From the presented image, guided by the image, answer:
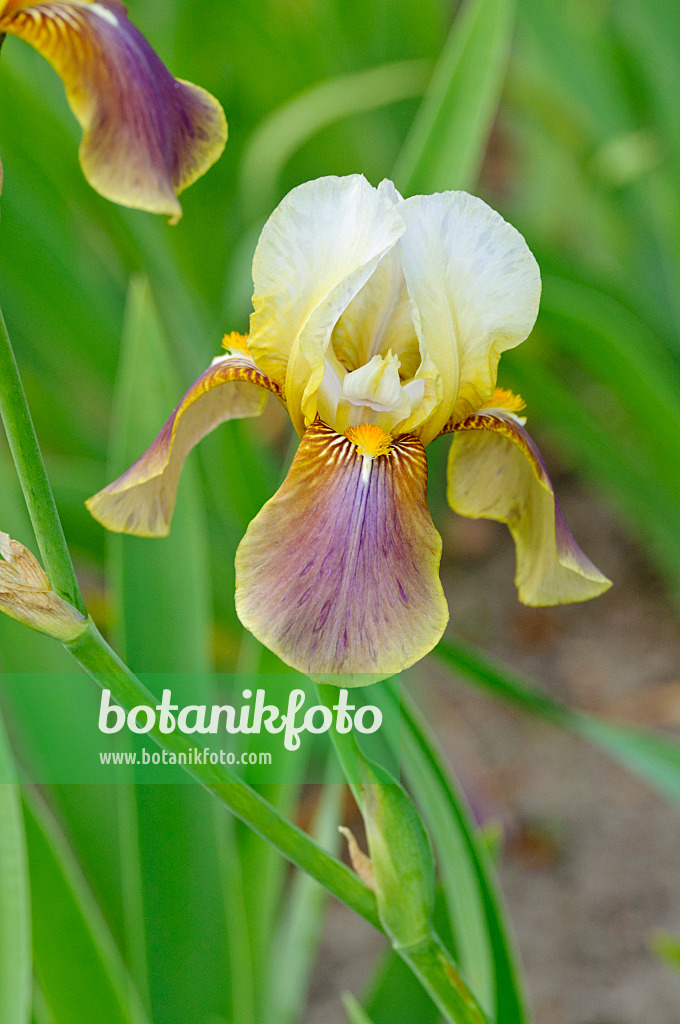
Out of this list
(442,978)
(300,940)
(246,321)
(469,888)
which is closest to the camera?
(442,978)

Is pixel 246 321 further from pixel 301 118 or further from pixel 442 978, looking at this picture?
pixel 442 978

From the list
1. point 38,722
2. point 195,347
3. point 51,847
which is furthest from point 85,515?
point 51,847

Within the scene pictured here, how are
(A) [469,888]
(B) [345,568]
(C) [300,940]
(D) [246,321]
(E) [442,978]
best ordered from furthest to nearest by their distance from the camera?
1. (D) [246,321]
2. (C) [300,940]
3. (A) [469,888]
4. (E) [442,978]
5. (B) [345,568]

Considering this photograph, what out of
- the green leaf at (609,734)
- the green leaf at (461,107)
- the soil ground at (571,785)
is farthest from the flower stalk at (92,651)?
the soil ground at (571,785)

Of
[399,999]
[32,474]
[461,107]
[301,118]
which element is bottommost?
[399,999]

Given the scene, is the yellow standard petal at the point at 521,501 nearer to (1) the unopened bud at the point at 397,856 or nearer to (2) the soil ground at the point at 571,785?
(1) the unopened bud at the point at 397,856

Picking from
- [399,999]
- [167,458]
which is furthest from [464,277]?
[399,999]
